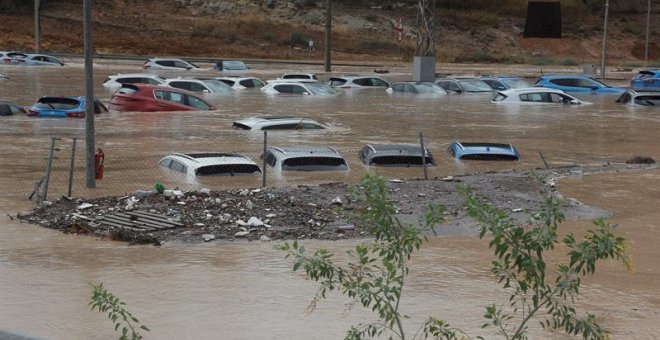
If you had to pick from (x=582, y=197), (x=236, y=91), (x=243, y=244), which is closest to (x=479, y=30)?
(x=236, y=91)

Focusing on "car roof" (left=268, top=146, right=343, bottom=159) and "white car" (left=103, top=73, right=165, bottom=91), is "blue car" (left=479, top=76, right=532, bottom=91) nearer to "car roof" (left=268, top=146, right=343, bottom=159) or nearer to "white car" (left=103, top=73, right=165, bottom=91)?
"white car" (left=103, top=73, right=165, bottom=91)

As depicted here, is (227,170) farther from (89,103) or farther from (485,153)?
(485,153)

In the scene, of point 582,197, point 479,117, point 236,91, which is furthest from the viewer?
point 236,91

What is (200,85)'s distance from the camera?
49531 millimetres

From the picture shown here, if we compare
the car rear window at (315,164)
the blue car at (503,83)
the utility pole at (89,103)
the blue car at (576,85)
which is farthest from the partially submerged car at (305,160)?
the blue car at (576,85)

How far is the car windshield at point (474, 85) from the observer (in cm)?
5376

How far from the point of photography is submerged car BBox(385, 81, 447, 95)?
5263 centimetres

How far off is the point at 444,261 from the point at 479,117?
26.0 m

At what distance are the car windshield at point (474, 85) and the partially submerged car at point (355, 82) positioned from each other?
13.2 feet

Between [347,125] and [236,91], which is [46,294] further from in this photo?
[236,91]

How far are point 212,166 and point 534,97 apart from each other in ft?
85.7

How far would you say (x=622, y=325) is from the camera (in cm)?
1331

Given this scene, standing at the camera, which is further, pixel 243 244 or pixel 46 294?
pixel 243 244

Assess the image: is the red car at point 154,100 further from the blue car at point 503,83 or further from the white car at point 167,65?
the white car at point 167,65
